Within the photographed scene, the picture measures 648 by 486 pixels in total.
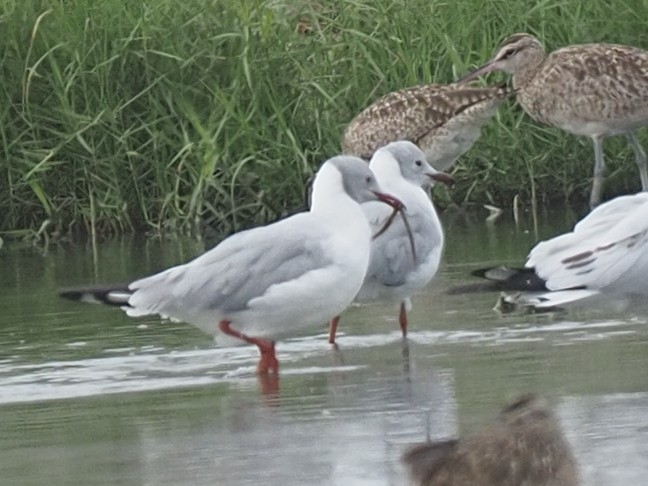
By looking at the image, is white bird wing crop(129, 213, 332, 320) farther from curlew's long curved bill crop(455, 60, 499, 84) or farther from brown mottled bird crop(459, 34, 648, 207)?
curlew's long curved bill crop(455, 60, 499, 84)

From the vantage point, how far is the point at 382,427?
7.25 metres

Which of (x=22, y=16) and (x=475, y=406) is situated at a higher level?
(x=22, y=16)

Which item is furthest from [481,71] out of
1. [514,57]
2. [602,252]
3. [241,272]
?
[602,252]

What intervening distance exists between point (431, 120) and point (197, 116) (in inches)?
67.4

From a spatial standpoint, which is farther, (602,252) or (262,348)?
(262,348)

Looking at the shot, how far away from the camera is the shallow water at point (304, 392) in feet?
22.2

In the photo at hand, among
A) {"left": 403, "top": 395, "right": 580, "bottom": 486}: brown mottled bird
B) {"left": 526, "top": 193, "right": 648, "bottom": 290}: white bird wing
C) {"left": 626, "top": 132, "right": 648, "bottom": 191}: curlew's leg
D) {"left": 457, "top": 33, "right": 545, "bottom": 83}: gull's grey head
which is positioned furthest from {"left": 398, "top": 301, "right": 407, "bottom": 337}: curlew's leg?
{"left": 457, "top": 33, "right": 545, "bottom": 83}: gull's grey head

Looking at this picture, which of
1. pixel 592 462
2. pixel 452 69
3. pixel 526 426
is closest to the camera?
pixel 526 426

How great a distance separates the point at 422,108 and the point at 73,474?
8.62 m

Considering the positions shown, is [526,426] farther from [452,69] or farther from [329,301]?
[452,69]

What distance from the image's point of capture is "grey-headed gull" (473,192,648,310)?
828cm

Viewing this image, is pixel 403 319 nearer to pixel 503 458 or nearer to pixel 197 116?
pixel 503 458

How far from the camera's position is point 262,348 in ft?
29.3

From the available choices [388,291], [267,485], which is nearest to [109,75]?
[388,291]
